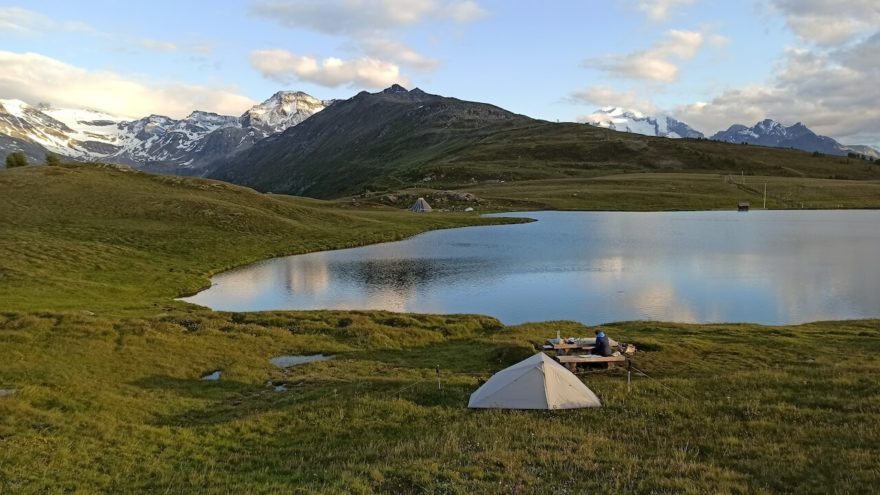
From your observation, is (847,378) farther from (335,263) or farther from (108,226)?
(108,226)

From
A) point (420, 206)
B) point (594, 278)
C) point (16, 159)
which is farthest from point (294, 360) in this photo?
point (16, 159)

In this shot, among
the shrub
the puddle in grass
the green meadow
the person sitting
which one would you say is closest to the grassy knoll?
the green meadow

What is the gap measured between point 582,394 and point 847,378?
39.2 ft

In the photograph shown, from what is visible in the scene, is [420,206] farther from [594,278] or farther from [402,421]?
[402,421]

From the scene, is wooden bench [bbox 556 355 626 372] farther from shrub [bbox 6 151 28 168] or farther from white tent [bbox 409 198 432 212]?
shrub [bbox 6 151 28 168]

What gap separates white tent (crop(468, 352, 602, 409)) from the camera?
22266 mm

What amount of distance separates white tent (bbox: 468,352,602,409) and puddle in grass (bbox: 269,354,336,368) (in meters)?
14.2

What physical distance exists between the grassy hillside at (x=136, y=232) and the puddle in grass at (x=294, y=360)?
21404 millimetres

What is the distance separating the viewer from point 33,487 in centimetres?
1488

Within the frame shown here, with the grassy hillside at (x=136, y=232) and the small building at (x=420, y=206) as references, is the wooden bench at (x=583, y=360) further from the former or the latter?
the small building at (x=420, y=206)

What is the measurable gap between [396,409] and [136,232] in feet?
266

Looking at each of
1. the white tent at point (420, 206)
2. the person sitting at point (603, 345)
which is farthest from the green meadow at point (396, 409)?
the white tent at point (420, 206)

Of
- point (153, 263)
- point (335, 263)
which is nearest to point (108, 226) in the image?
point (153, 263)

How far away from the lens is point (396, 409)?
2234 centimetres
